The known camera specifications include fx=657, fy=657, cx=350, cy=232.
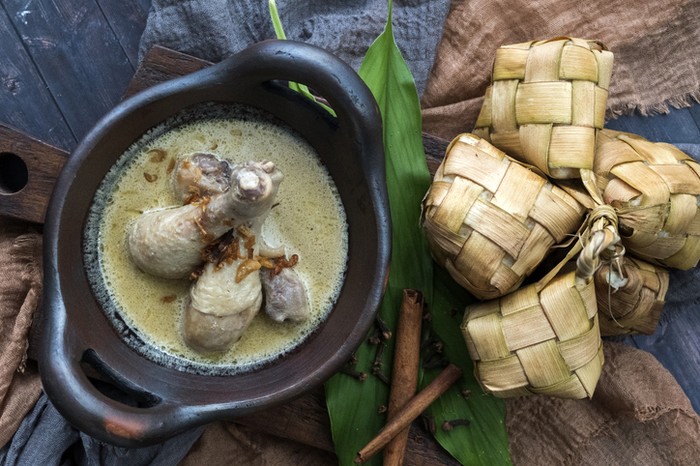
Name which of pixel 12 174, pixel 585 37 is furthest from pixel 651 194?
pixel 12 174

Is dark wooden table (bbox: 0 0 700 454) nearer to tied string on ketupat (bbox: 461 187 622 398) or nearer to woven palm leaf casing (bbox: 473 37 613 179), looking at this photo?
woven palm leaf casing (bbox: 473 37 613 179)

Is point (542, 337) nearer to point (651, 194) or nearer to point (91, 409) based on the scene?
point (651, 194)

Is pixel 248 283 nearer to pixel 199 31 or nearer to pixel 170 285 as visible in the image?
pixel 170 285

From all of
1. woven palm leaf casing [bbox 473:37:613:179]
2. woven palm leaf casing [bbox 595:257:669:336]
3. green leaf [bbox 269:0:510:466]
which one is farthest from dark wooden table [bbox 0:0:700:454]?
woven palm leaf casing [bbox 595:257:669:336]

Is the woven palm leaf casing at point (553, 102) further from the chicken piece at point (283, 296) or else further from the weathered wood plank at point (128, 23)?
the weathered wood plank at point (128, 23)

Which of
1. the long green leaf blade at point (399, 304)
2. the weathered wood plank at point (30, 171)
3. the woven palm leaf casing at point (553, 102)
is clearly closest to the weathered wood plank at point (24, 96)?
the weathered wood plank at point (30, 171)

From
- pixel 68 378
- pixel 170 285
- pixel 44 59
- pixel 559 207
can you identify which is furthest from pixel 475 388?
pixel 44 59
